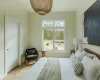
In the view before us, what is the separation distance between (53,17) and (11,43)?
9.48 feet

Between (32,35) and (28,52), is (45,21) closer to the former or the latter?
(32,35)

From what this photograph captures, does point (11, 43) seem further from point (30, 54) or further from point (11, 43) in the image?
point (30, 54)

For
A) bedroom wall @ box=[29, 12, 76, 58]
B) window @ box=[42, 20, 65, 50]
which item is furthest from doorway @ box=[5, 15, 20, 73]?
window @ box=[42, 20, 65, 50]

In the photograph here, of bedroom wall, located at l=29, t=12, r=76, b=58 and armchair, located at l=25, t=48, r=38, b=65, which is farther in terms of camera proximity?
bedroom wall, located at l=29, t=12, r=76, b=58

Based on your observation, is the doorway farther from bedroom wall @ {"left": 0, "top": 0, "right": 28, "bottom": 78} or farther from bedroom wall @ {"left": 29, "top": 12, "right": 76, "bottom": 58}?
bedroom wall @ {"left": 29, "top": 12, "right": 76, "bottom": 58}

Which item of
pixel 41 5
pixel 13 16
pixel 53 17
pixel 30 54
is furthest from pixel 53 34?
pixel 41 5

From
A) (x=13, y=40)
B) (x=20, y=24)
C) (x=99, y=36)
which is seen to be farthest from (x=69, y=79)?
(x=20, y=24)

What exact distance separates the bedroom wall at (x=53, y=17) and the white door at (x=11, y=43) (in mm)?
1552

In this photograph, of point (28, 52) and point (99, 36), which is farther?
point (28, 52)

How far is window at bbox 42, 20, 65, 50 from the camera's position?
6598 millimetres

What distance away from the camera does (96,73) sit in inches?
72.6

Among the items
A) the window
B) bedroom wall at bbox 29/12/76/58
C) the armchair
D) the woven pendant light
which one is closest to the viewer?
the woven pendant light

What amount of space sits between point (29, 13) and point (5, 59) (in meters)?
3.36

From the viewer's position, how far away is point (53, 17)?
651cm
